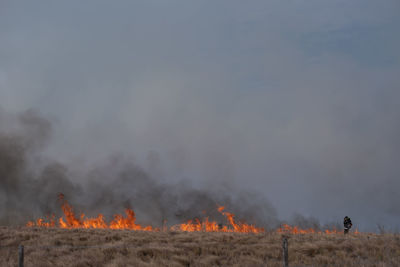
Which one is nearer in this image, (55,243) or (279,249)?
(279,249)

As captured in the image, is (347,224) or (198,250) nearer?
(198,250)

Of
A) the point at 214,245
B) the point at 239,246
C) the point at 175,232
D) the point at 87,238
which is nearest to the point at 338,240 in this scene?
the point at 239,246

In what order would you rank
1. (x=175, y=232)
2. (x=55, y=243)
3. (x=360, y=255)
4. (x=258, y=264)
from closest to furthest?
(x=258, y=264)
(x=360, y=255)
(x=55, y=243)
(x=175, y=232)

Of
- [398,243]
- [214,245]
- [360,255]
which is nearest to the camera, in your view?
[360,255]

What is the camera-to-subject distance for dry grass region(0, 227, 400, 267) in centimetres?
1598

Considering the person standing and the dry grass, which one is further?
the person standing

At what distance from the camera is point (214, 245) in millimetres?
19828

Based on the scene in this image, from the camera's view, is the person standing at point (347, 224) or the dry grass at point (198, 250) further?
the person standing at point (347, 224)

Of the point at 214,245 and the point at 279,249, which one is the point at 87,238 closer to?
the point at 214,245

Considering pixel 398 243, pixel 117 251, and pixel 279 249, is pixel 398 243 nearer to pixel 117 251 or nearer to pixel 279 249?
pixel 279 249

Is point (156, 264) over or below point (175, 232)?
below

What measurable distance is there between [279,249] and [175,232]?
29.2ft

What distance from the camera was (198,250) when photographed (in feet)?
61.2

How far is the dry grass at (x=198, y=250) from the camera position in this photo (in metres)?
16.0
